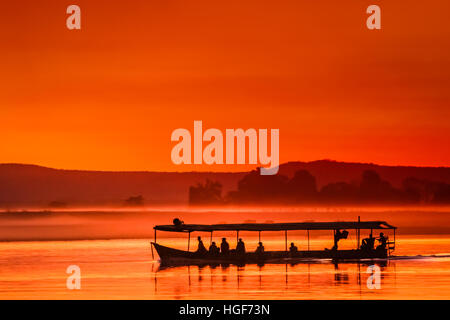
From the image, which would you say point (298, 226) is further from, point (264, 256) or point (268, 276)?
point (268, 276)

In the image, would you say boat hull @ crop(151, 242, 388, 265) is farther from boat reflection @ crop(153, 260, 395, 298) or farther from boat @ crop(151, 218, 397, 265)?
boat reflection @ crop(153, 260, 395, 298)

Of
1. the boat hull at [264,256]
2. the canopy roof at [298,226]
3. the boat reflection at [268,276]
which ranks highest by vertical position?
the canopy roof at [298,226]

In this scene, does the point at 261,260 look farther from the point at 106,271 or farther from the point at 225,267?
the point at 106,271

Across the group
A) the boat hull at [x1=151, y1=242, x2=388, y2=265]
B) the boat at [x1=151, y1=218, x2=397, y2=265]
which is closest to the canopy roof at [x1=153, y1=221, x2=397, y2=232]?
the boat at [x1=151, y1=218, x2=397, y2=265]

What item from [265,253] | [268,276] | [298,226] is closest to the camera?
[268,276]

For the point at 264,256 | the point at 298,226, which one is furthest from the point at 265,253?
the point at 298,226

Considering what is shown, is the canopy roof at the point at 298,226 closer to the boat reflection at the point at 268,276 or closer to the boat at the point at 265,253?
the boat at the point at 265,253

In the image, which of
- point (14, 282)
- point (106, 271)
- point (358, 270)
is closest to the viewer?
point (14, 282)

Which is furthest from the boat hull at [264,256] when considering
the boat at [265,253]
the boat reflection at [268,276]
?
the boat reflection at [268,276]

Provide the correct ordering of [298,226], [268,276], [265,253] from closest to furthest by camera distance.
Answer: [268,276] < [298,226] < [265,253]
